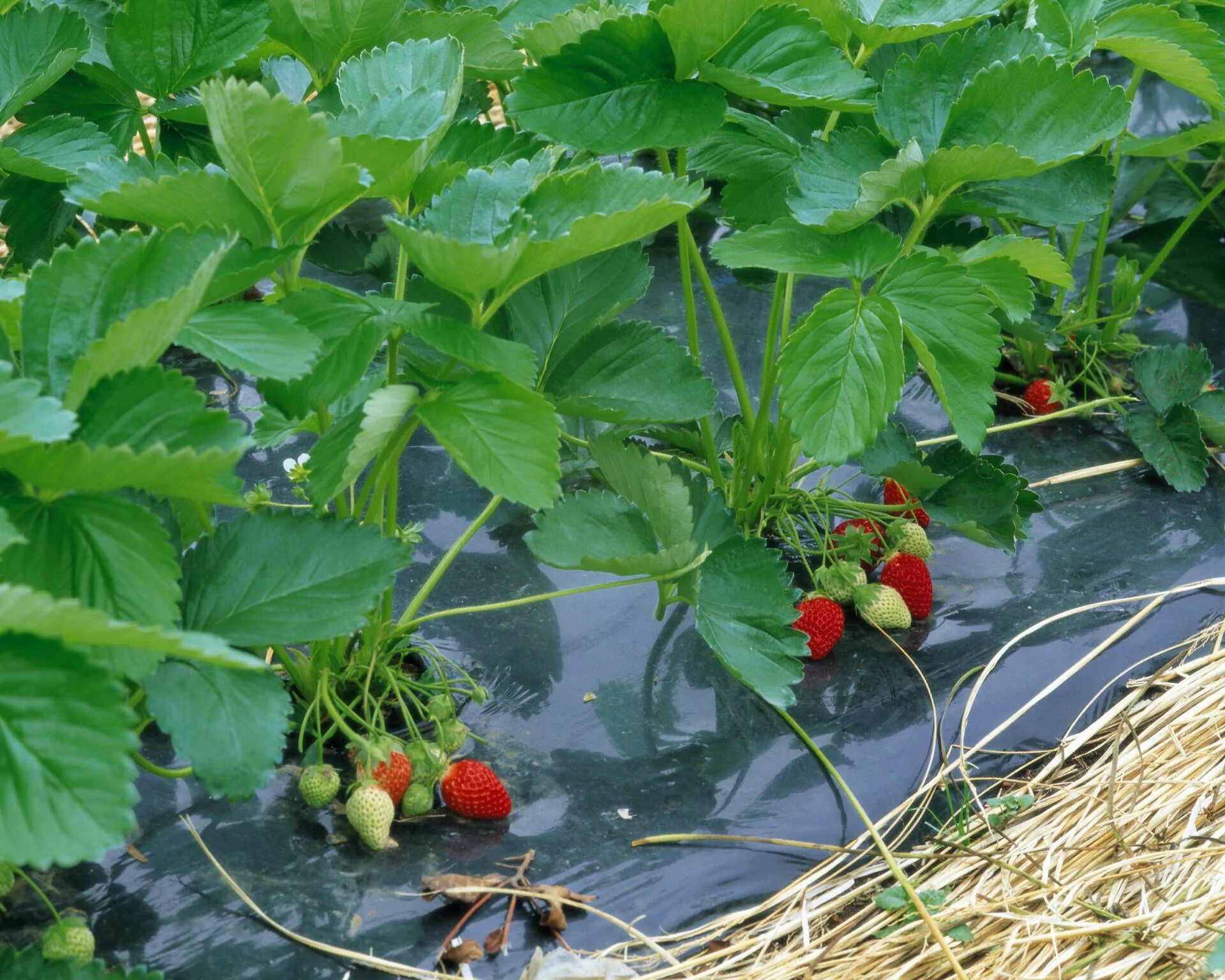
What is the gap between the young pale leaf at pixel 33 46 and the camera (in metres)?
1.20

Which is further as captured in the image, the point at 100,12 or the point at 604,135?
the point at 100,12

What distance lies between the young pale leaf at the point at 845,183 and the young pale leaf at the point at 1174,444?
0.65 metres

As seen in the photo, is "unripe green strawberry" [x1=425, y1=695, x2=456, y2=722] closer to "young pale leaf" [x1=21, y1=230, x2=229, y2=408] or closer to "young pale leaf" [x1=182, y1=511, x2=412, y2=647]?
"young pale leaf" [x1=182, y1=511, x2=412, y2=647]

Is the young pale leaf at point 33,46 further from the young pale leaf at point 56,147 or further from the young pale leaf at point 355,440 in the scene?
the young pale leaf at point 355,440

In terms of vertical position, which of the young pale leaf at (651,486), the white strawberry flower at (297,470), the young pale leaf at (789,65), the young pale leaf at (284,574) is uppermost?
the young pale leaf at (789,65)

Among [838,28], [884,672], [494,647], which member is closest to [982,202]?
[838,28]

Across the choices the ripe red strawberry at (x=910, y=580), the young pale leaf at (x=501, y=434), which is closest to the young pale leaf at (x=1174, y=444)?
the ripe red strawberry at (x=910, y=580)

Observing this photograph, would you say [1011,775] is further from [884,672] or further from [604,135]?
[604,135]

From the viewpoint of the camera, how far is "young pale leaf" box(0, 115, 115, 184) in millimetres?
1217

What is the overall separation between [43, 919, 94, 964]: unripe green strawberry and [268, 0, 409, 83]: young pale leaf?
80 cm

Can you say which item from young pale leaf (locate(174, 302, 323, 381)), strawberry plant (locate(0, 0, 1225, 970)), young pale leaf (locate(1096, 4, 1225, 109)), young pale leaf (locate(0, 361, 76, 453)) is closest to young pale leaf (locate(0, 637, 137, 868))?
strawberry plant (locate(0, 0, 1225, 970))

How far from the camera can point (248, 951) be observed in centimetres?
95

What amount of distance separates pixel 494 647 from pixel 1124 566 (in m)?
0.78

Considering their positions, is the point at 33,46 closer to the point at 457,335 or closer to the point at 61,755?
the point at 457,335
